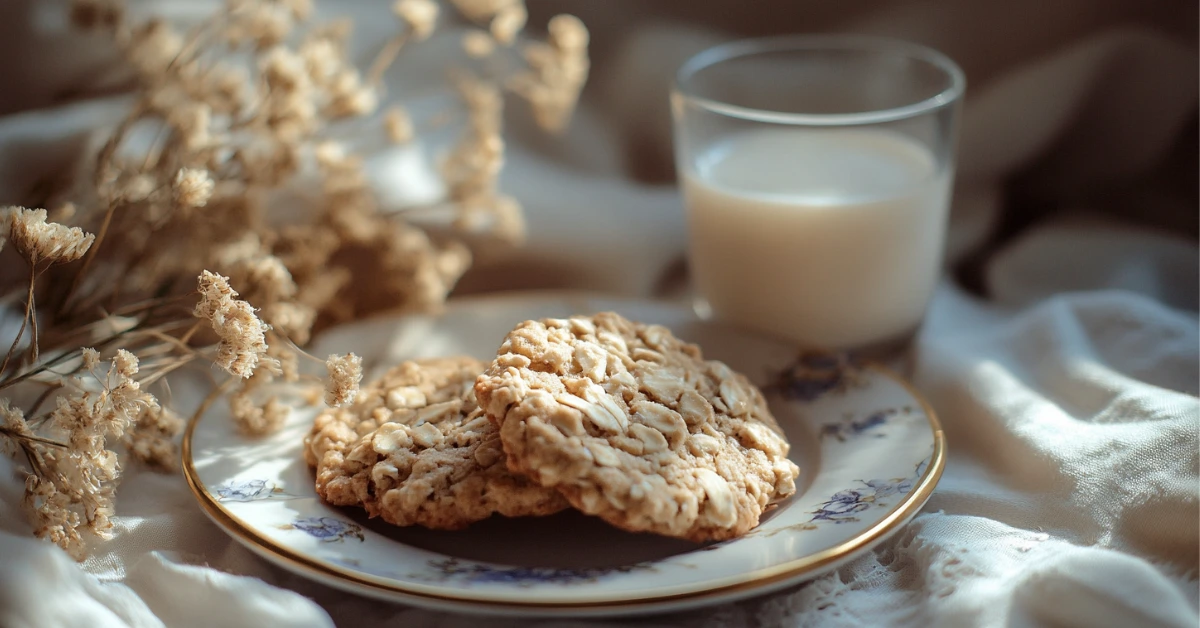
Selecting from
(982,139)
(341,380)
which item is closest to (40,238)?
(341,380)

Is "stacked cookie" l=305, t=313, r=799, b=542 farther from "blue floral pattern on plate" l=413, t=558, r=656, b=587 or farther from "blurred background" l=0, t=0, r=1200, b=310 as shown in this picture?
"blurred background" l=0, t=0, r=1200, b=310

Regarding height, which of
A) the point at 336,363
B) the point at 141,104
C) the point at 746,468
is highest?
the point at 141,104

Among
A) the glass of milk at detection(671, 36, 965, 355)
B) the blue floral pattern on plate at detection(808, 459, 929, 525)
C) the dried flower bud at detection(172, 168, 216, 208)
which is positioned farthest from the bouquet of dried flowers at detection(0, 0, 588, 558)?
the blue floral pattern on plate at detection(808, 459, 929, 525)

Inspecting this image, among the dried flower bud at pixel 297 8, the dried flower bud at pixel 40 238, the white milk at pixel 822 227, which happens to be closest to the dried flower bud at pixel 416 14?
the dried flower bud at pixel 297 8

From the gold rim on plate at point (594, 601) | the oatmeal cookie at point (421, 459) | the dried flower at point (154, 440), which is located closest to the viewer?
the gold rim on plate at point (594, 601)

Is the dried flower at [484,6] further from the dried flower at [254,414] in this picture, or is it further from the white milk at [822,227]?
the dried flower at [254,414]

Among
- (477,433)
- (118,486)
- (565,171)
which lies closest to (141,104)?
(118,486)

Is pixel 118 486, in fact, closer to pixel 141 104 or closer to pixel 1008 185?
pixel 141 104
